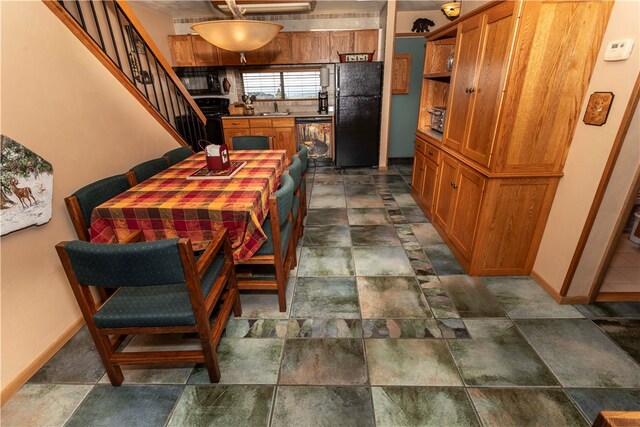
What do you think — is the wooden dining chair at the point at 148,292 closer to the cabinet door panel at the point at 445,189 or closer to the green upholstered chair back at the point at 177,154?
the green upholstered chair back at the point at 177,154

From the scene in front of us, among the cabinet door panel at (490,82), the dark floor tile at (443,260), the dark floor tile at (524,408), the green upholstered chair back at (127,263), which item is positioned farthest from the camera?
the dark floor tile at (443,260)

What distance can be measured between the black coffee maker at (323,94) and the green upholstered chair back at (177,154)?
9.31ft

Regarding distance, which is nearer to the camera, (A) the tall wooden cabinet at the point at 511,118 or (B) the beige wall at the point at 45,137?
(B) the beige wall at the point at 45,137

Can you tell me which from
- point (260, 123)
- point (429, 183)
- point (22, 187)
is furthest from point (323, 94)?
point (22, 187)

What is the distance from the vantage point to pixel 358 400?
142 centimetres

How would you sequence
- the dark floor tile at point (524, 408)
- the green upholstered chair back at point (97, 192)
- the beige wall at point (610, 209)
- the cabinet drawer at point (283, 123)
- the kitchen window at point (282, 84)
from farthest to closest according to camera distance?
1. the kitchen window at point (282, 84)
2. the cabinet drawer at point (283, 123)
3. the green upholstered chair back at point (97, 192)
4. the beige wall at point (610, 209)
5. the dark floor tile at point (524, 408)

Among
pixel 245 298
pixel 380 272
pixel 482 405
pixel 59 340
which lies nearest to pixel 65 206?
pixel 59 340

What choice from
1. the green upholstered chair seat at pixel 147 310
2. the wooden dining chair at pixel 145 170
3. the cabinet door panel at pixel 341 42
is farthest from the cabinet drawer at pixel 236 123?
the green upholstered chair seat at pixel 147 310

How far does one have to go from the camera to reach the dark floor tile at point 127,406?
4.41ft

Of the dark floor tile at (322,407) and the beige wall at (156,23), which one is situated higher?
the beige wall at (156,23)

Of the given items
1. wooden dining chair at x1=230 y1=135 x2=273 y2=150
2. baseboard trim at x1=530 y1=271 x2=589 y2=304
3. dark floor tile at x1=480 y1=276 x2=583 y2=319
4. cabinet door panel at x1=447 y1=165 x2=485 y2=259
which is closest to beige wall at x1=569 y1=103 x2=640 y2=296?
baseboard trim at x1=530 y1=271 x2=589 y2=304

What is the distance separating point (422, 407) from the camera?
1.38m

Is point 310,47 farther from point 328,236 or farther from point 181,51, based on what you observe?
point 328,236

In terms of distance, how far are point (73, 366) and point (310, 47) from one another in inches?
195
